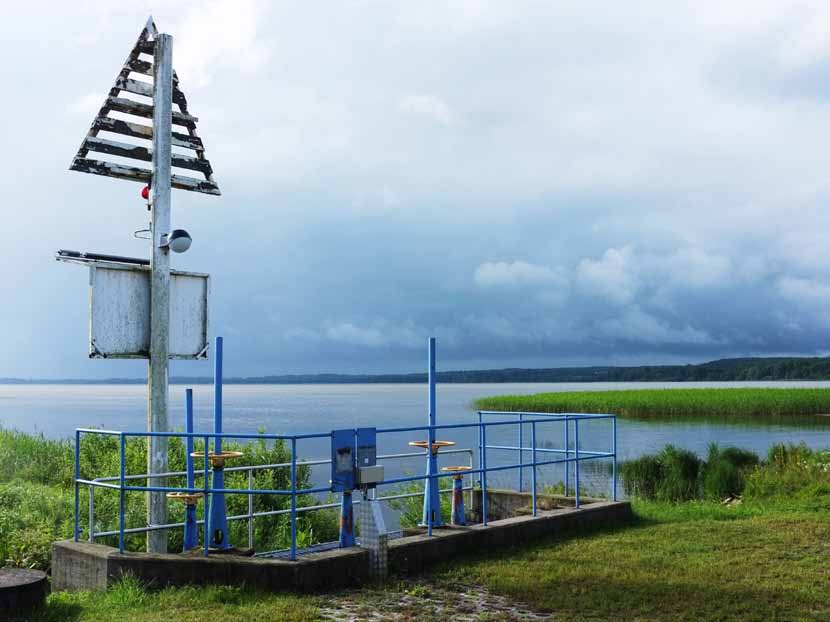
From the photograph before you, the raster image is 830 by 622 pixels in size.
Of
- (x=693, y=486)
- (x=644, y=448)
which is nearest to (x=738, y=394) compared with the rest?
(x=644, y=448)

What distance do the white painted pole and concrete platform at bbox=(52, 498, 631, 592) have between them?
34.4 inches

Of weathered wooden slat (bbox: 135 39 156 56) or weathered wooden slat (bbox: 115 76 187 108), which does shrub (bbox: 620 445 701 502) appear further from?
weathered wooden slat (bbox: 135 39 156 56)

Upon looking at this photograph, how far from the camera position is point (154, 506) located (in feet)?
33.8

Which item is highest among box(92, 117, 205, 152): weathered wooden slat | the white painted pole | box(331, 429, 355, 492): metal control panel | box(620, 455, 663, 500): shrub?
box(92, 117, 205, 152): weathered wooden slat

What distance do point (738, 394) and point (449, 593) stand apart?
50.4m

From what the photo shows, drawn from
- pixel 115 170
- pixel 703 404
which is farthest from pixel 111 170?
pixel 703 404

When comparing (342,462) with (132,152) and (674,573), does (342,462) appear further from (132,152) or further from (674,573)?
(132,152)

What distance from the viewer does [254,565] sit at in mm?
8742

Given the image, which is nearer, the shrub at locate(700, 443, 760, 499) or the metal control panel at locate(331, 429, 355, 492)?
the metal control panel at locate(331, 429, 355, 492)

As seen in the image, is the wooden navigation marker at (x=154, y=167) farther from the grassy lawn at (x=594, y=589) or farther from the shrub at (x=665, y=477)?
the shrub at (x=665, y=477)

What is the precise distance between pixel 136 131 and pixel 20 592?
17.4ft

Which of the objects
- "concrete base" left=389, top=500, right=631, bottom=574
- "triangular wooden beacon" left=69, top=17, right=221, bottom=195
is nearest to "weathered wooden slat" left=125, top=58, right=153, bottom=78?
"triangular wooden beacon" left=69, top=17, right=221, bottom=195

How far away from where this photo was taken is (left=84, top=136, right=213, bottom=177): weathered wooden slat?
10375 mm

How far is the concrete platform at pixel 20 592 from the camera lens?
783 cm
